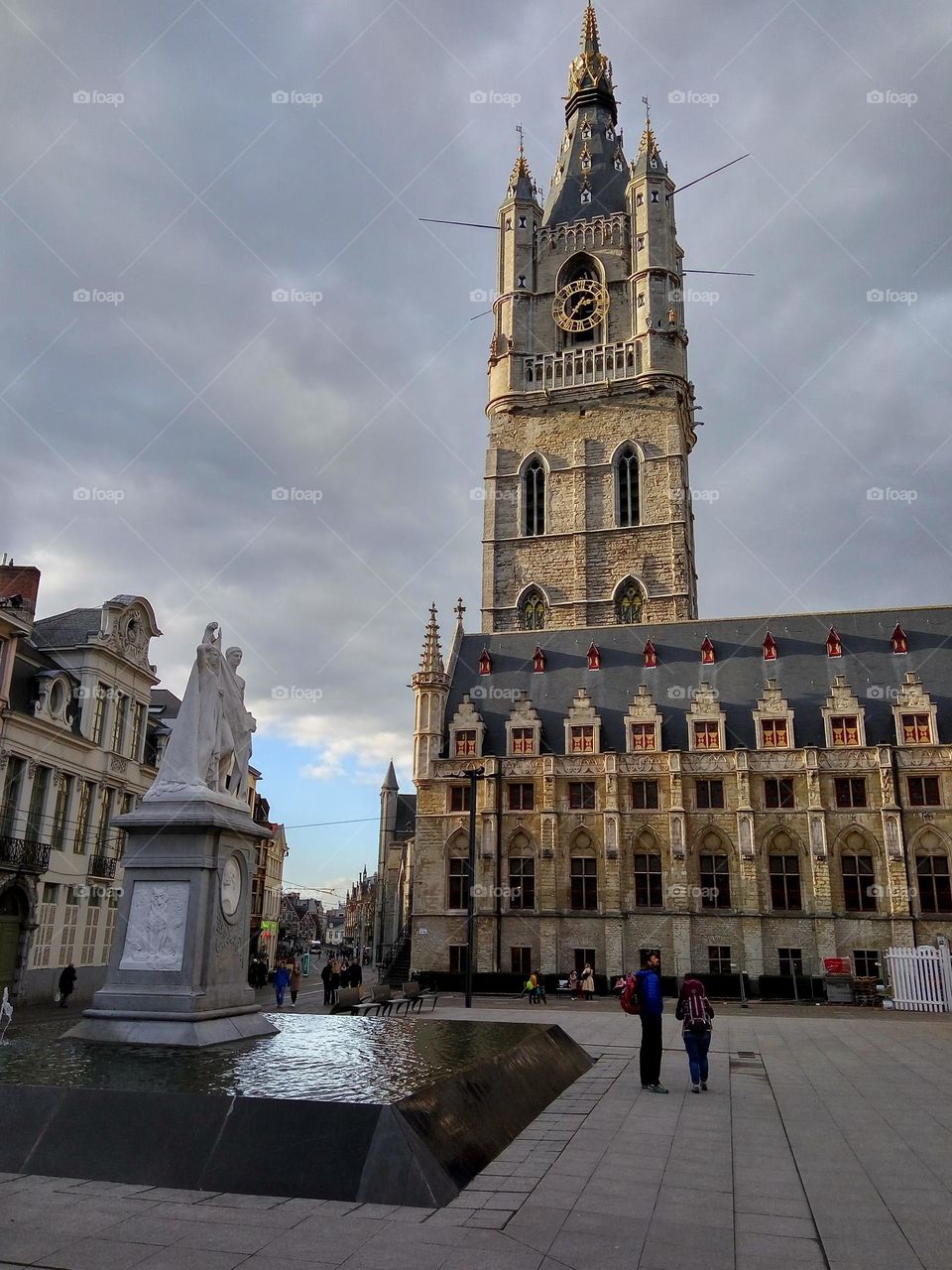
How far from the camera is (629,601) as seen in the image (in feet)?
173

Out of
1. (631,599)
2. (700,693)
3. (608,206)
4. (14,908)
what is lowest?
(14,908)

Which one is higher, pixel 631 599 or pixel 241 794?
pixel 631 599

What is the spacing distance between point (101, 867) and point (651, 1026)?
86.1 feet

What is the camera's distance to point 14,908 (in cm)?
2803

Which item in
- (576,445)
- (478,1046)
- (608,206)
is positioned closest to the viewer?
(478,1046)

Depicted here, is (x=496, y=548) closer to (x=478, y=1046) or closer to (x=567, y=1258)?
(x=478, y=1046)

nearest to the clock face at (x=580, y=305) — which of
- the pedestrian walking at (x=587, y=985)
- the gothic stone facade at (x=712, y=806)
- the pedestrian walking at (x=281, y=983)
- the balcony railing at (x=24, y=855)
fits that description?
the gothic stone facade at (x=712, y=806)

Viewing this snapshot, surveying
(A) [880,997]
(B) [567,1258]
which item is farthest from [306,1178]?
(A) [880,997]

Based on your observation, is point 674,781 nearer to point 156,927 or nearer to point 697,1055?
point 697,1055

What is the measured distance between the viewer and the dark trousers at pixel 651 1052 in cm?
1153

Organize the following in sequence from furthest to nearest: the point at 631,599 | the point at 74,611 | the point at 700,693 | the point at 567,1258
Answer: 1. the point at 631,599
2. the point at 700,693
3. the point at 74,611
4. the point at 567,1258

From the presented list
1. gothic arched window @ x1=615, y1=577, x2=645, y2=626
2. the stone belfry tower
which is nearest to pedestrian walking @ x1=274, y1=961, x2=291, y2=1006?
the stone belfry tower

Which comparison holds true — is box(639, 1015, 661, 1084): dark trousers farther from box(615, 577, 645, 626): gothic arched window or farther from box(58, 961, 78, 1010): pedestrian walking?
box(615, 577, 645, 626): gothic arched window

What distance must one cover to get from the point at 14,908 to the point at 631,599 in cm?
3558
